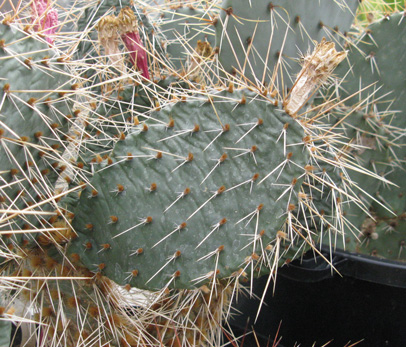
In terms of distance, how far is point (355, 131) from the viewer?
→ 1315 millimetres

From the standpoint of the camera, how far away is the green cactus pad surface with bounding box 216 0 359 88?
100 centimetres

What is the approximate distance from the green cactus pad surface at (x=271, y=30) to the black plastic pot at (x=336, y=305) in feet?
1.67

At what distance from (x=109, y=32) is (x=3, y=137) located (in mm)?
337

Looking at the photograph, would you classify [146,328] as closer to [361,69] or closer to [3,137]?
[3,137]

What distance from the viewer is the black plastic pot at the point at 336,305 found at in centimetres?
112

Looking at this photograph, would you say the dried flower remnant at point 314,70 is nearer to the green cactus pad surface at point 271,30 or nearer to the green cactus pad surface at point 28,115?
the green cactus pad surface at point 271,30

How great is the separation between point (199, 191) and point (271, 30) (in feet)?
1.69

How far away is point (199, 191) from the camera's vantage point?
0.75 m

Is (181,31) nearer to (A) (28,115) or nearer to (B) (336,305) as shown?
(A) (28,115)

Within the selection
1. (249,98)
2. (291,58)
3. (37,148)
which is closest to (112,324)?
Answer: (37,148)

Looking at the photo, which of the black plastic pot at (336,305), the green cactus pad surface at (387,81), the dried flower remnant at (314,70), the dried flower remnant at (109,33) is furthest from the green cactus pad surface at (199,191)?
the green cactus pad surface at (387,81)

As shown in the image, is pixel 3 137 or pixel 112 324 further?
pixel 112 324

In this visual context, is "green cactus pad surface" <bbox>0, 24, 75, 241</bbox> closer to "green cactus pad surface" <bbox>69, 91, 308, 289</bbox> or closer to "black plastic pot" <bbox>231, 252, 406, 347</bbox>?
"green cactus pad surface" <bbox>69, 91, 308, 289</bbox>

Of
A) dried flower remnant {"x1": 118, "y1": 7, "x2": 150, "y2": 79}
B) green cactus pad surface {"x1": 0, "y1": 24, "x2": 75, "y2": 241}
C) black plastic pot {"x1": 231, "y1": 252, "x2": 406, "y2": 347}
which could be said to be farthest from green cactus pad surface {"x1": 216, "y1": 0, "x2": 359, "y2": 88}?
black plastic pot {"x1": 231, "y1": 252, "x2": 406, "y2": 347}
